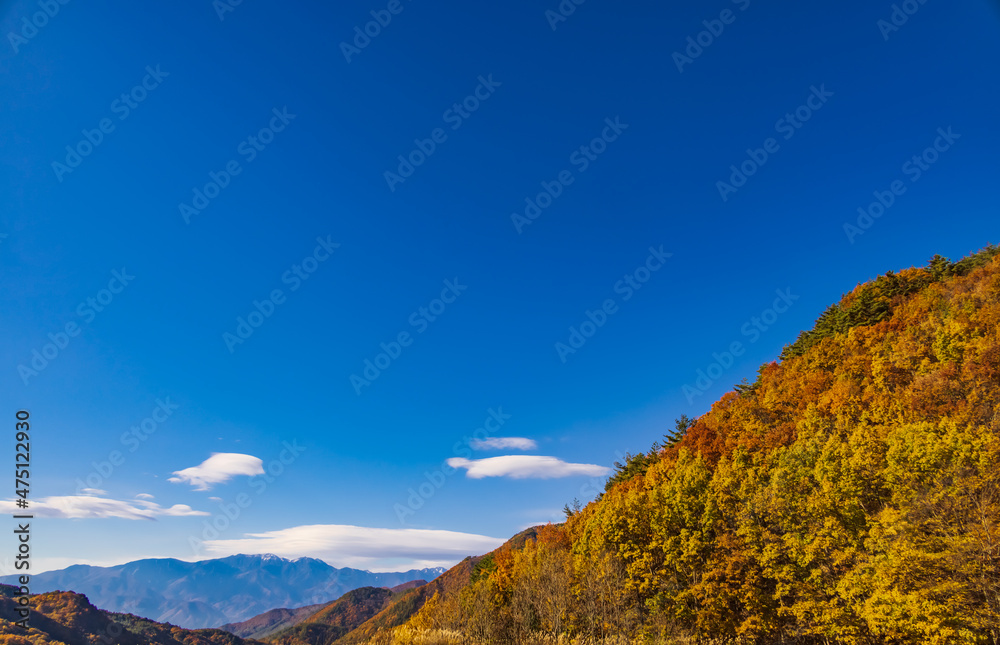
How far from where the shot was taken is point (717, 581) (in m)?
43.6

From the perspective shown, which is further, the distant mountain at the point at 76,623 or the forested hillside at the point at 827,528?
the distant mountain at the point at 76,623

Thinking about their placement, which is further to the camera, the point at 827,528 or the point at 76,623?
the point at 76,623

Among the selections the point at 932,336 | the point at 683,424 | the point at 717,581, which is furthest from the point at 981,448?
the point at 683,424

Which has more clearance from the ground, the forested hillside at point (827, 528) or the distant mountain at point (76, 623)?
the forested hillside at point (827, 528)

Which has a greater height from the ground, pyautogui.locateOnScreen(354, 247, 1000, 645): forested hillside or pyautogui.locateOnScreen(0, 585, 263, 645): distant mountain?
pyautogui.locateOnScreen(354, 247, 1000, 645): forested hillside

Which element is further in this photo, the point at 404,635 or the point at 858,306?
the point at 858,306

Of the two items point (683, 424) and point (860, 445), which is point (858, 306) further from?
point (860, 445)

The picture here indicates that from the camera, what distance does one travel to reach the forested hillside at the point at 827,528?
27859 millimetres

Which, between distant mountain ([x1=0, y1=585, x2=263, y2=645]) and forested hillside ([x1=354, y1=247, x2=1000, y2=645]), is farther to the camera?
distant mountain ([x1=0, y1=585, x2=263, y2=645])

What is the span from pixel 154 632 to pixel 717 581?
658ft

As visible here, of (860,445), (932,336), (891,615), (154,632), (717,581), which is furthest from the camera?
(154,632)

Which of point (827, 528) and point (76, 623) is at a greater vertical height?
point (827, 528)

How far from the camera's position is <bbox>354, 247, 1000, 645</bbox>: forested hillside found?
27.9m

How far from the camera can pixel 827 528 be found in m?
36.8
